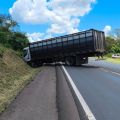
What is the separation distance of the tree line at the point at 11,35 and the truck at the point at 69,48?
7.16m

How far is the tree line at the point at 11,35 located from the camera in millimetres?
56466

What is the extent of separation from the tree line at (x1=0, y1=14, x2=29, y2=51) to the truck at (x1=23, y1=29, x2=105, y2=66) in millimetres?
7160

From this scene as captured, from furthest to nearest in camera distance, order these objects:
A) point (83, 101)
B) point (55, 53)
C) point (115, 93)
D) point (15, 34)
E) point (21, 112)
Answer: point (15, 34)
point (55, 53)
point (115, 93)
point (83, 101)
point (21, 112)

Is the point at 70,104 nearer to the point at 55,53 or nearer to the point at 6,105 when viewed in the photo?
the point at 6,105

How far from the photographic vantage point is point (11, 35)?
60.3 meters

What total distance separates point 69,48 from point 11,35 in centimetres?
2074

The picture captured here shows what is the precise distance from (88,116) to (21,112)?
178 centimetres

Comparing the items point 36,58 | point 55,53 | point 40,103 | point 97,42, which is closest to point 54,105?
point 40,103

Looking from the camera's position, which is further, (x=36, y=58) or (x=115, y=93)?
(x=36, y=58)

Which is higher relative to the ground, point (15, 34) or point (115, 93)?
point (15, 34)

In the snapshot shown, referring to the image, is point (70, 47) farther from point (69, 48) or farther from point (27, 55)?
point (27, 55)

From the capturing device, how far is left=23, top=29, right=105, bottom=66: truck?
39344 mm

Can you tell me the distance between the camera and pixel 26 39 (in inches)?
2472

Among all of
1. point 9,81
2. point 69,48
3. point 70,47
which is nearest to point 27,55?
point 69,48
